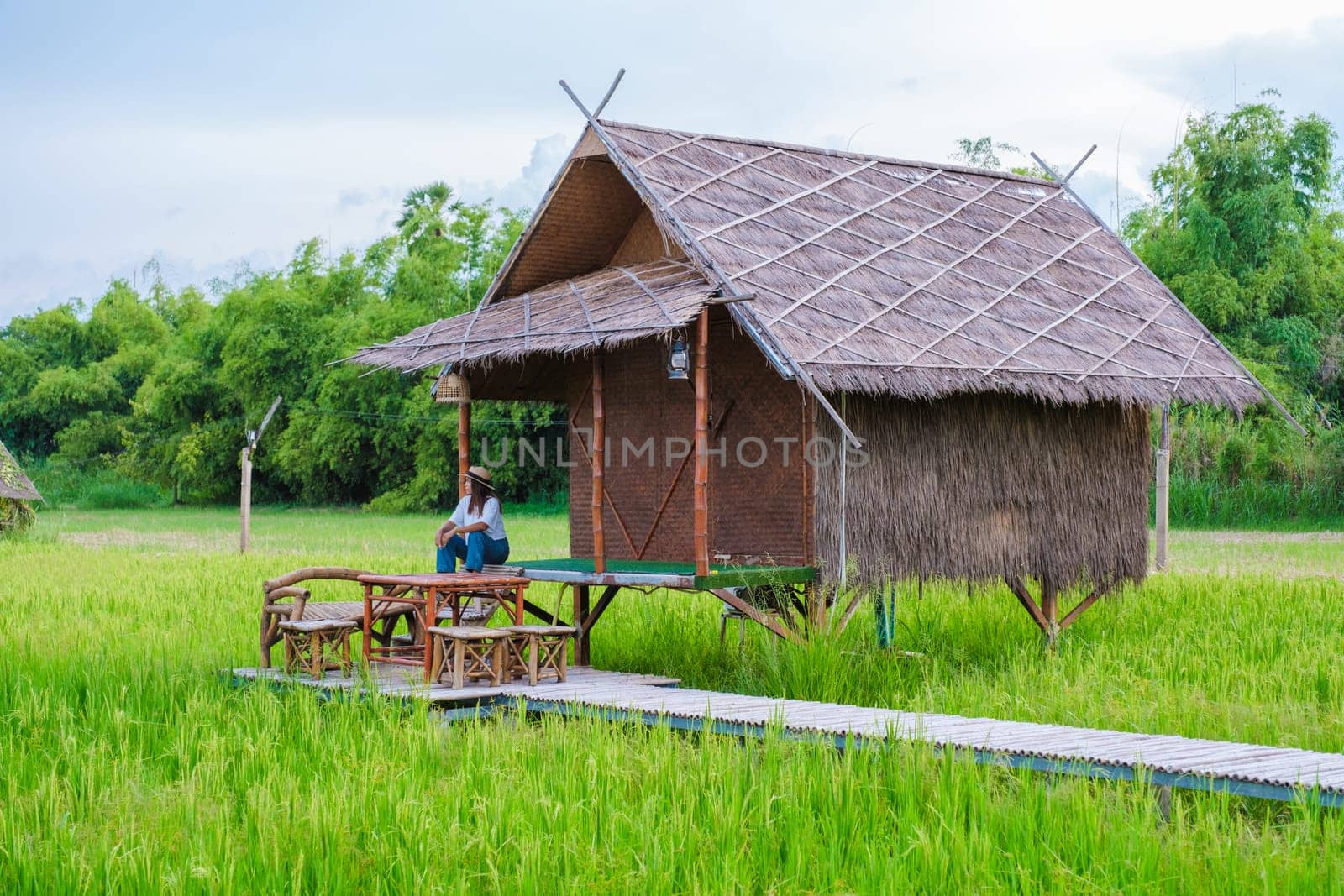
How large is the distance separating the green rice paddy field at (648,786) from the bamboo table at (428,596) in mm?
819

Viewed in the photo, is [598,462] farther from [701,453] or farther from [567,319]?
[567,319]

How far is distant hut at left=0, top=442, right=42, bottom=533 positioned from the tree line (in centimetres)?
678

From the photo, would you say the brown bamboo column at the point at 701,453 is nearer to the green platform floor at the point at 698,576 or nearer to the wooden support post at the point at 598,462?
the green platform floor at the point at 698,576

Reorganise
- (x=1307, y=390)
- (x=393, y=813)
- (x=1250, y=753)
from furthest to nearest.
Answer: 1. (x=1307, y=390)
2. (x=1250, y=753)
3. (x=393, y=813)

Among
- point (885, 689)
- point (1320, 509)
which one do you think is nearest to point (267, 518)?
point (1320, 509)

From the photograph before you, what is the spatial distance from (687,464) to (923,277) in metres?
2.01

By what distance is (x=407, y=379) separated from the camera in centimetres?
3278

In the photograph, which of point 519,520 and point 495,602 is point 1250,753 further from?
point 519,520

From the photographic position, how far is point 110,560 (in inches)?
629

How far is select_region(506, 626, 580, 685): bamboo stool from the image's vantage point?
748 centimetres

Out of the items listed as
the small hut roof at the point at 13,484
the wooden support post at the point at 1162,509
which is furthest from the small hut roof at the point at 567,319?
the small hut roof at the point at 13,484

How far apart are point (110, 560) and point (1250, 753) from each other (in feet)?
43.6

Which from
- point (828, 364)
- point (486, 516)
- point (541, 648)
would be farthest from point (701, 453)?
point (486, 516)

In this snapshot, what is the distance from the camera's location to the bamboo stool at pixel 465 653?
23.9ft
